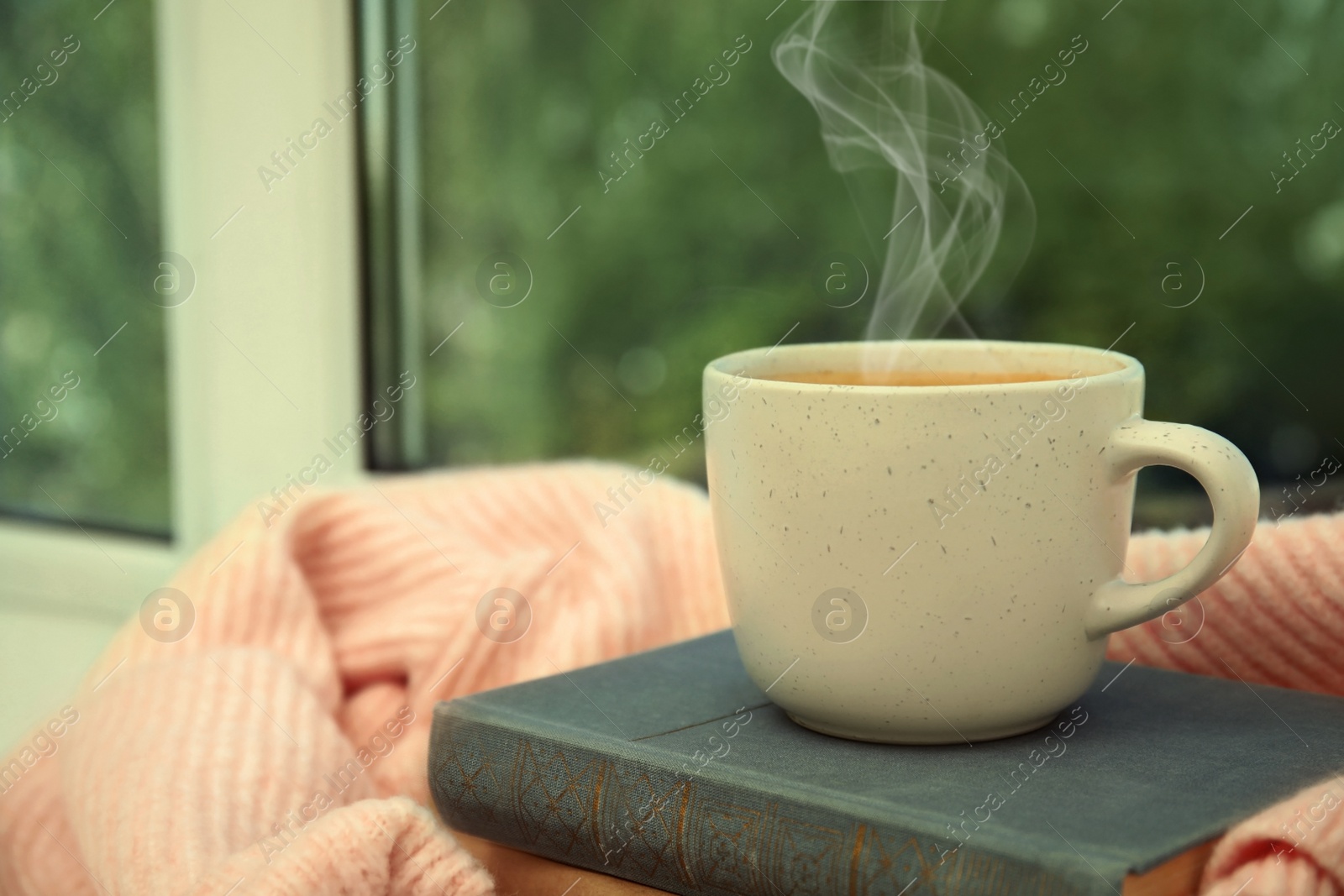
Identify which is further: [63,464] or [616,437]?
[63,464]

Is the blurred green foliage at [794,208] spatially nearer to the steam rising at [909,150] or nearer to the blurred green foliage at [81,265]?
the steam rising at [909,150]

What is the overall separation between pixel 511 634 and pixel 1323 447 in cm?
58

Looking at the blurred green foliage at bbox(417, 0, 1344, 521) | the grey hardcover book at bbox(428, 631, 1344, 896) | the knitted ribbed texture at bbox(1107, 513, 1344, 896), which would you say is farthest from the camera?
the blurred green foliage at bbox(417, 0, 1344, 521)

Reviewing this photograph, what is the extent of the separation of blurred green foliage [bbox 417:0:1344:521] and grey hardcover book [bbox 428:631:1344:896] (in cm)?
41

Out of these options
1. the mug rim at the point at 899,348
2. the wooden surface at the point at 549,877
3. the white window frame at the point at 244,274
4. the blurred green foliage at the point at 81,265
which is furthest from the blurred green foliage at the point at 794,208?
the wooden surface at the point at 549,877

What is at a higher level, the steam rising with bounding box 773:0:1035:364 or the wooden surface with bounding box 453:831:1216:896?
the steam rising with bounding box 773:0:1035:364

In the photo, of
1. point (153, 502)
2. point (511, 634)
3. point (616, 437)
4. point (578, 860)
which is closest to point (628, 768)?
point (578, 860)

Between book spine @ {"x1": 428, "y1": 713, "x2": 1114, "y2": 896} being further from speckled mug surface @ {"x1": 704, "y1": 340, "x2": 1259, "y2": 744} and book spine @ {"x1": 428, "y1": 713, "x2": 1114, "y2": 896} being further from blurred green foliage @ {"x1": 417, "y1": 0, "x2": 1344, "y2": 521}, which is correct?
blurred green foliage @ {"x1": 417, "y1": 0, "x2": 1344, "y2": 521}

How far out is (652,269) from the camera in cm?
117

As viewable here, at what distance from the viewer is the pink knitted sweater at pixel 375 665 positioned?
1.65 ft

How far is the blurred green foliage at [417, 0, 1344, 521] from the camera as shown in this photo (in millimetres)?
887

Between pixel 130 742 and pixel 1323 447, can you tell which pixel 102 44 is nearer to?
pixel 130 742

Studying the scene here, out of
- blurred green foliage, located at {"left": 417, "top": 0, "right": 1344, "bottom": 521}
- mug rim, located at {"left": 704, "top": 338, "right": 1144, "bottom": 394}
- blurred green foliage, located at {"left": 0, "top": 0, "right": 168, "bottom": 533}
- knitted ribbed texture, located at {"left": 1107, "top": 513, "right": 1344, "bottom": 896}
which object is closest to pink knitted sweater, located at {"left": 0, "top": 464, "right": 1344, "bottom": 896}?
knitted ribbed texture, located at {"left": 1107, "top": 513, "right": 1344, "bottom": 896}

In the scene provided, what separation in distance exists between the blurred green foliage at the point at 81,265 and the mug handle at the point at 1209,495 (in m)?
1.08
